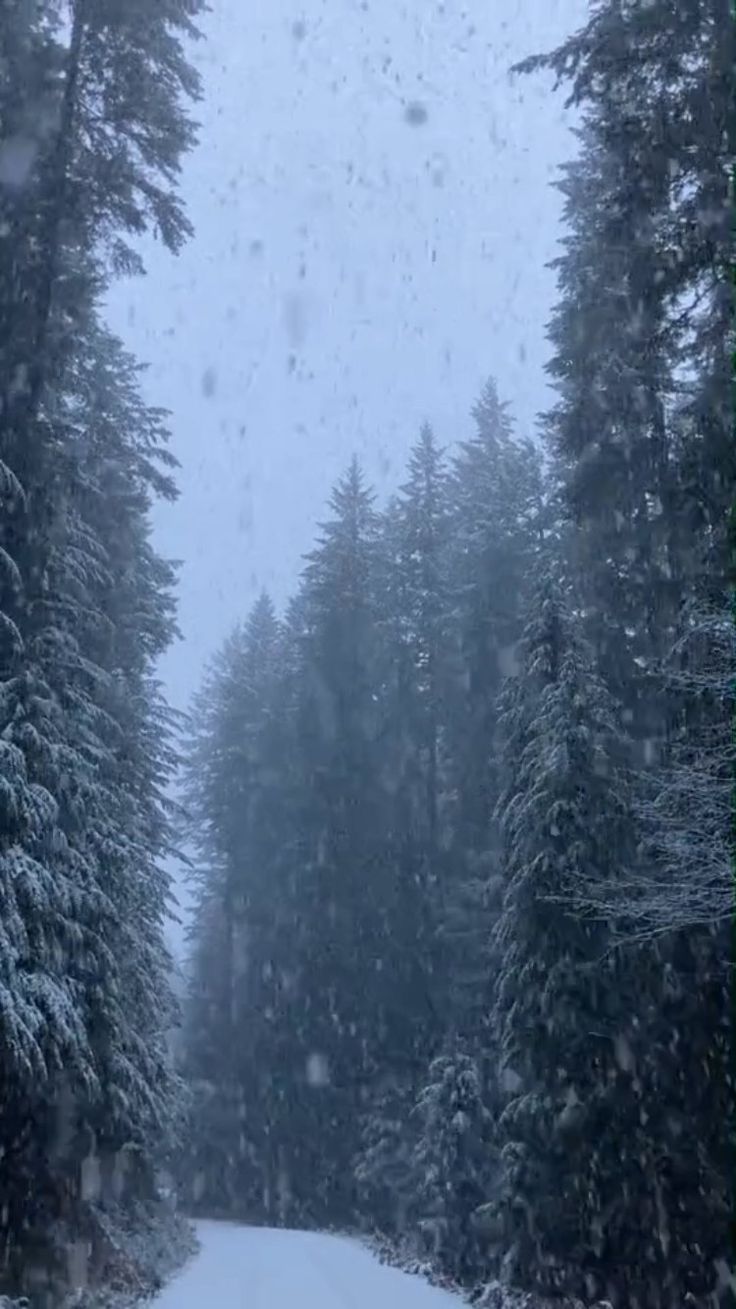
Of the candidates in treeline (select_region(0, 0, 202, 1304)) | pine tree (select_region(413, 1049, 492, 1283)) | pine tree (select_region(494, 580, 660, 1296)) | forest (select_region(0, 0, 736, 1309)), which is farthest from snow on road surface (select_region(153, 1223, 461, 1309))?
pine tree (select_region(494, 580, 660, 1296))

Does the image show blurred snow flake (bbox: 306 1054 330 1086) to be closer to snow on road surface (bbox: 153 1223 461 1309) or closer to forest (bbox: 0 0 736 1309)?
snow on road surface (bbox: 153 1223 461 1309)

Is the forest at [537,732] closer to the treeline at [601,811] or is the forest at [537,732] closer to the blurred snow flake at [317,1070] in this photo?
the treeline at [601,811]

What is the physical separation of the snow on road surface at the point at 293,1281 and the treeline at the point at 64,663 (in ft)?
5.55

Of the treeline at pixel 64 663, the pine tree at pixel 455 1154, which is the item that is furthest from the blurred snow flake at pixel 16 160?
the pine tree at pixel 455 1154

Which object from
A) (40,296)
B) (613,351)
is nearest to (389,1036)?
(613,351)

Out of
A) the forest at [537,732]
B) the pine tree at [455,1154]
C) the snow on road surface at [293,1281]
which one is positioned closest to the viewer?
the forest at [537,732]

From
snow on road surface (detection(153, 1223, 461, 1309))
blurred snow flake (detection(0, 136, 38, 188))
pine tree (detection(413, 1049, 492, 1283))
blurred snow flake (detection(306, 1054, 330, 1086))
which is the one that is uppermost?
blurred snow flake (detection(0, 136, 38, 188))

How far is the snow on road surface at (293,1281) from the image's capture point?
16547 mm

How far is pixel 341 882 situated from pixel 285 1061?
572cm

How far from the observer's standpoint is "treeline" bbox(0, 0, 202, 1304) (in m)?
12.8

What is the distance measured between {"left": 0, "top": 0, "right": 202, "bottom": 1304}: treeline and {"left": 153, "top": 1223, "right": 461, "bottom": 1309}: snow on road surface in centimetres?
169

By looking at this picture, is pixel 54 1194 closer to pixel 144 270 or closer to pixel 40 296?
pixel 40 296

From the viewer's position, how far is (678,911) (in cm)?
1096

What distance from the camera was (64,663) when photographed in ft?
47.9
